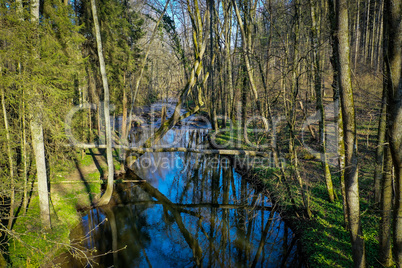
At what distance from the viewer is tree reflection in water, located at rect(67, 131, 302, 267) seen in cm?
690

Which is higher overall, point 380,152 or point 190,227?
point 380,152

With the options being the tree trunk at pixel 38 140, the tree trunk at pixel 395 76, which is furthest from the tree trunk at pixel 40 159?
the tree trunk at pixel 395 76

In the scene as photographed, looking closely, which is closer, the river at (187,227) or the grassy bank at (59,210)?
the grassy bank at (59,210)

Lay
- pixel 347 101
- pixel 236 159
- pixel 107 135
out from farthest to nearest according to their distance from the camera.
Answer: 1. pixel 236 159
2. pixel 107 135
3. pixel 347 101

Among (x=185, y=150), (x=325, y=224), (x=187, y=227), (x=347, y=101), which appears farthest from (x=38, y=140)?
(x=325, y=224)

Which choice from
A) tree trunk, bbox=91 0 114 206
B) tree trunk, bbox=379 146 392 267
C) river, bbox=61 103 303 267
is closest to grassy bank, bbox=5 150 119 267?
river, bbox=61 103 303 267

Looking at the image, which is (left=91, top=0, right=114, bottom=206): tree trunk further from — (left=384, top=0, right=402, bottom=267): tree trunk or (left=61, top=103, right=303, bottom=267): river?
(left=384, top=0, right=402, bottom=267): tree trunk

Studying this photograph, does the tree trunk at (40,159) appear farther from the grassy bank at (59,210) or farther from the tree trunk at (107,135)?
the tree trunk at (107,135)

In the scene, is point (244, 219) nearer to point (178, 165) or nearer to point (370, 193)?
point (370, 193)

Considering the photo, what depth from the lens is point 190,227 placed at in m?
8.51

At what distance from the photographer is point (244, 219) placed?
8.78 meters

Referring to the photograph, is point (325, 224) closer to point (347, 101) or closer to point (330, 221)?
point (330, 221)

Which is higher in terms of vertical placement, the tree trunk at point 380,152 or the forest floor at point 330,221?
the tree trunk at point 380,152

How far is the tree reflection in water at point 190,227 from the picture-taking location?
6.90m
